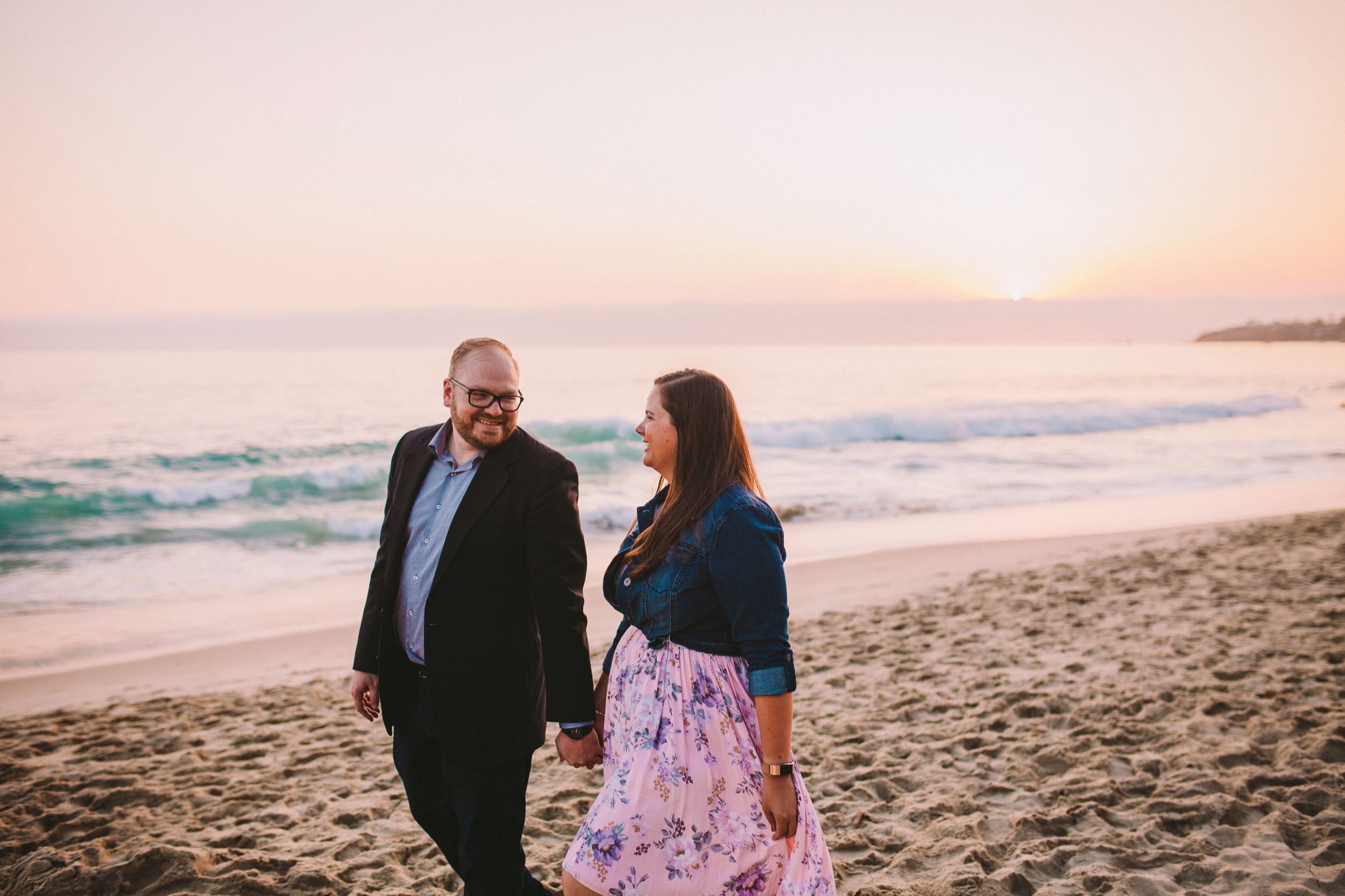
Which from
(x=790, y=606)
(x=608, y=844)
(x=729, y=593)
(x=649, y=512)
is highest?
(x=649, y=512)

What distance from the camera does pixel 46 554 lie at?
1168cm

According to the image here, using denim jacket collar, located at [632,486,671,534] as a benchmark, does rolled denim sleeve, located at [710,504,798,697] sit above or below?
below

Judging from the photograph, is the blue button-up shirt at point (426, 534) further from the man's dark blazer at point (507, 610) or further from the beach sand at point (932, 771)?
the beach sand at point (932, 771)

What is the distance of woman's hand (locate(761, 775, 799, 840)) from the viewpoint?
1.97 m

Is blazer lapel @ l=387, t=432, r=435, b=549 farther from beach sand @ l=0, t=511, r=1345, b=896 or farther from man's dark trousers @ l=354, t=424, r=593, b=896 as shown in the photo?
beach sand @ l=0, t=511, r=1345, b=896

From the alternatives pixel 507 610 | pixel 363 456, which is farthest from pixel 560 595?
pixel 363 456

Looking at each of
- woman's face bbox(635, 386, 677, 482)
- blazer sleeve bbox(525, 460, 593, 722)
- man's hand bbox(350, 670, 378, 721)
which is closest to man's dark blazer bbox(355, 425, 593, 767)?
blazer sleeve bbox(525, 460, 593, 722)

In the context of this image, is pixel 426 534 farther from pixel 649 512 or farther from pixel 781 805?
pixel 781 805

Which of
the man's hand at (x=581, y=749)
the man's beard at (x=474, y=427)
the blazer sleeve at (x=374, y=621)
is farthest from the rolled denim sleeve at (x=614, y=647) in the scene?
the blazer sleeve at (x=374, y=621)

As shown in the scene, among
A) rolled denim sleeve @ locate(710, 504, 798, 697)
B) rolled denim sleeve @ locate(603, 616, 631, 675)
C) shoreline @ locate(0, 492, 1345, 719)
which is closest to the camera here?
rolled denim sleeve @ locate(710, 504, 798, 697)

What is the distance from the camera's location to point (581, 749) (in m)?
2.43

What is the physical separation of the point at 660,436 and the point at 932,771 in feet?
9.91

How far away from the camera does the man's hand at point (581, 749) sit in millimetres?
2420

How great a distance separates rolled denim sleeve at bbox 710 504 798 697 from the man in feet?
2.02
